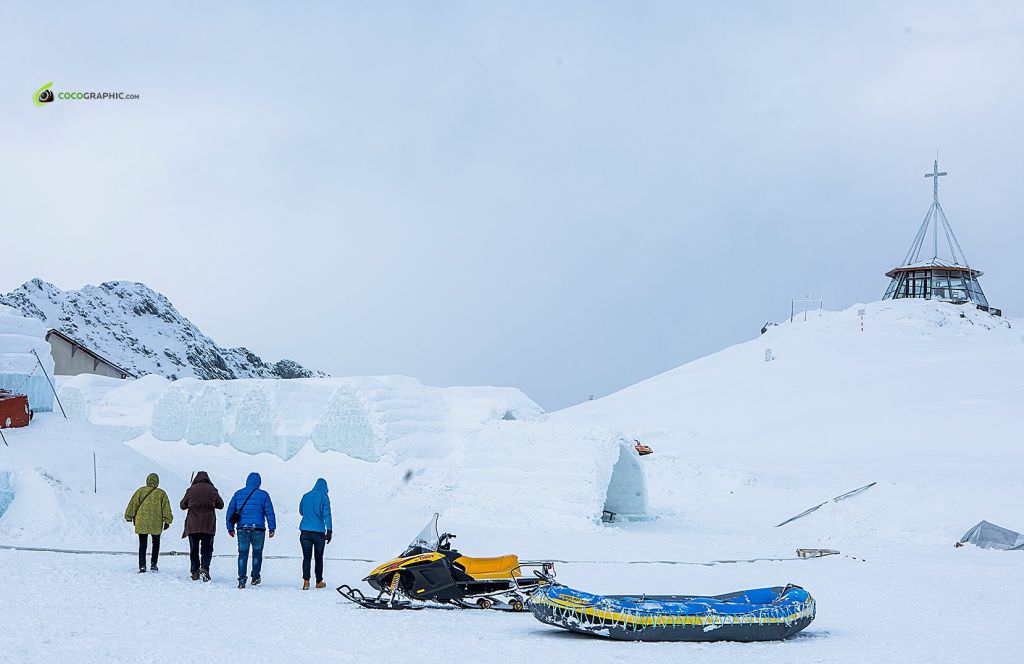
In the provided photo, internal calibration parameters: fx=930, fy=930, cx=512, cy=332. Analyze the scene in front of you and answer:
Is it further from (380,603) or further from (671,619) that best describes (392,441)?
(671,619)

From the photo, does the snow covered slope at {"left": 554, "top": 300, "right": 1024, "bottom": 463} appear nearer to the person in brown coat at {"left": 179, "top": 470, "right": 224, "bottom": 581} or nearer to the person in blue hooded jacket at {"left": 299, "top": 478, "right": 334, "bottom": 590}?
the person in blue hooded jacket at {"left": 299, "top": 478, "right": 334, "bottom": 590}

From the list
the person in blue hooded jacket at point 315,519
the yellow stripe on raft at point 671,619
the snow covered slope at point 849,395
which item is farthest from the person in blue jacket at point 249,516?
the snow covered slope at point 849,395

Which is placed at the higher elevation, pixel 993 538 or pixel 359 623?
pixel 993 538

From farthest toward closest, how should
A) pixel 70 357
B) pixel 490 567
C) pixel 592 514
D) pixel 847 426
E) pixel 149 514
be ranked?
1. pixel 70 357
2. pixel 847 426
3. pixel 592 514
4. pixel 149 514
5. pixel 490 567

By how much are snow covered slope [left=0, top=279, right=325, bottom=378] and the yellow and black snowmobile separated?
9819cm

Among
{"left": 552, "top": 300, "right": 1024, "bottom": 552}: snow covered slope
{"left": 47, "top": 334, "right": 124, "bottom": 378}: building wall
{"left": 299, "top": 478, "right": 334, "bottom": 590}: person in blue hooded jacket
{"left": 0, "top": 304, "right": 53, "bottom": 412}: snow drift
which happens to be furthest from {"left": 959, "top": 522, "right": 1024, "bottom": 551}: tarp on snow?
{"left": 47, "top": 334, "right": 124, "bottom": 378}: building wall

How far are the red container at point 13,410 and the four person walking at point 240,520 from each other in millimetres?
6893

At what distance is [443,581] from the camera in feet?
34.5

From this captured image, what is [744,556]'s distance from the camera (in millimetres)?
17016

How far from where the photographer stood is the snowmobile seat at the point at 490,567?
10.7 m

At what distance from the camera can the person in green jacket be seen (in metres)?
12.0

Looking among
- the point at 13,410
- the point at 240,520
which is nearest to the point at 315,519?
the point at 240,520

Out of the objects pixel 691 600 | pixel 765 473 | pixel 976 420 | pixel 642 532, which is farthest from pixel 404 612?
pixel 976 420

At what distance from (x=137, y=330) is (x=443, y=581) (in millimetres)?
114818
